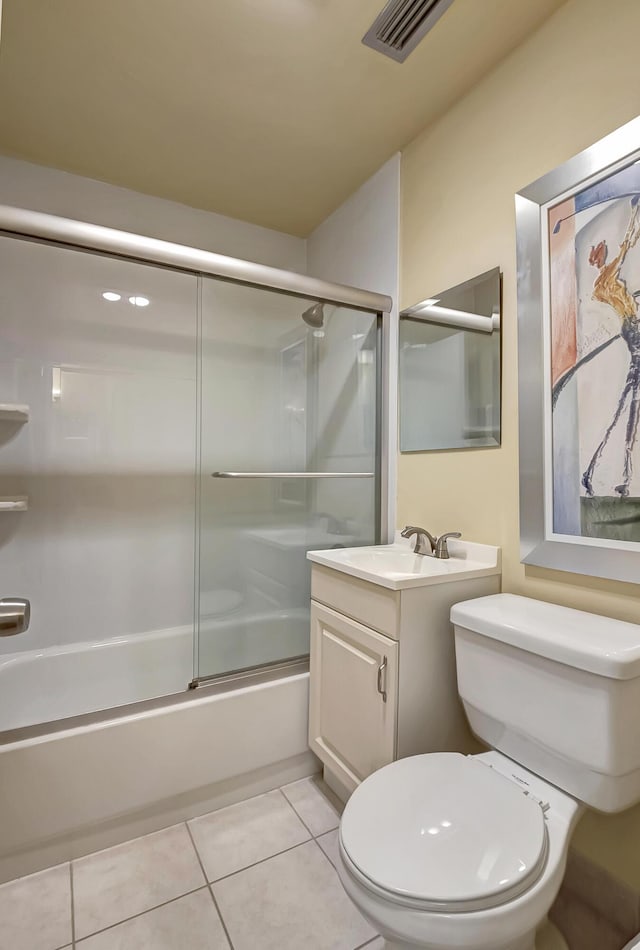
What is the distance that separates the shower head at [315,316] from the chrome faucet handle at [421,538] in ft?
3.13

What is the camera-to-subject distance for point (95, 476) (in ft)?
6.99

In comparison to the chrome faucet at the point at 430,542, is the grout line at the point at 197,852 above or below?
below

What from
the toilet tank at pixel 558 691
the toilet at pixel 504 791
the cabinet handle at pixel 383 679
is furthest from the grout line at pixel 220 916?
the toilet tank at pixel 558 691

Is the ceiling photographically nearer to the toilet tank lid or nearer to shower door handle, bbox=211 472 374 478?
shower door handle, bbox=211 472 374 478

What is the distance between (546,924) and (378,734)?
0.58m

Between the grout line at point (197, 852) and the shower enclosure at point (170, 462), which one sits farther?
the shower enclosure at point (170, 462)

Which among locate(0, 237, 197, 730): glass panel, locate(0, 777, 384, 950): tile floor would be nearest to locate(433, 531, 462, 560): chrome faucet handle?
locate(0, 777, 384, 950): tile floor

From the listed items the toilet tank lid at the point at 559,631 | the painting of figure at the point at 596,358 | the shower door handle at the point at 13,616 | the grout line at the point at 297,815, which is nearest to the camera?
the shower door handle at the point at 13,616

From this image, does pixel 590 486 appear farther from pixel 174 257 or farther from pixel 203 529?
pixel 174 257

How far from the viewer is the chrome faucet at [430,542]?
1.58 m

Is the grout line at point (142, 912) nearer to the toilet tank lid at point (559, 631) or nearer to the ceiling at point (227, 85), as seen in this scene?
the toilet tank lid at point (559, 631)

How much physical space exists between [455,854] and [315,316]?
1.78 m

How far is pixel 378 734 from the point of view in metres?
1.29

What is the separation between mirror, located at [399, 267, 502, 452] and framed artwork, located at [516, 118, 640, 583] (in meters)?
0.12
